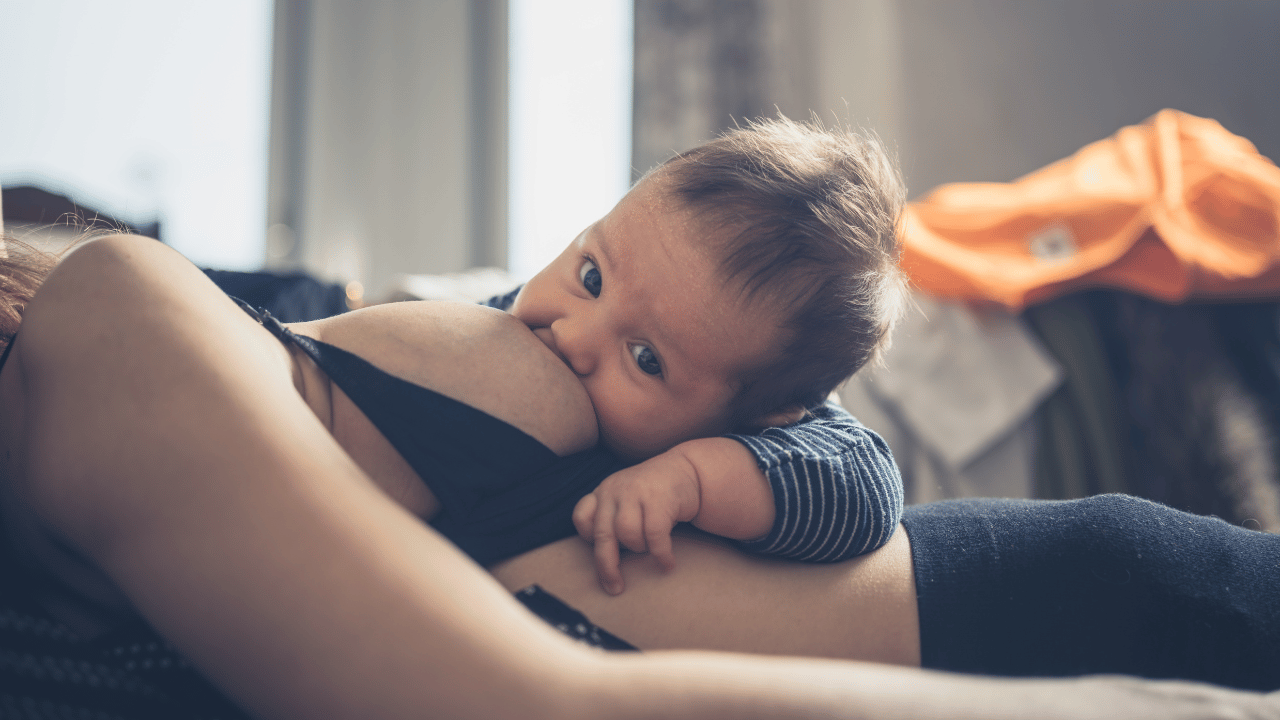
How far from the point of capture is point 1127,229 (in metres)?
1.38

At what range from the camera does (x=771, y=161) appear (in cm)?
69

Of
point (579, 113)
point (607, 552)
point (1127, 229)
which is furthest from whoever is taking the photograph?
point (579, 113)

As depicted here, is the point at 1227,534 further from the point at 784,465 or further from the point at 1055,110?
the point at 1055,110

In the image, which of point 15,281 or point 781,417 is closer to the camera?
point 15,281

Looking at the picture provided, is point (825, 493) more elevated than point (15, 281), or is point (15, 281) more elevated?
point (15, 281)

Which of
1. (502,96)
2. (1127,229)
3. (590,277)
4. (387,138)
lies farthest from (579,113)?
(590,277)

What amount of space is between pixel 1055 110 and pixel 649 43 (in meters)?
1.48

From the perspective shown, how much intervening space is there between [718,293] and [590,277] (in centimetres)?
12

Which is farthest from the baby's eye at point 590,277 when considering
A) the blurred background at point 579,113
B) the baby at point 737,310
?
the blurred background at point 579,113

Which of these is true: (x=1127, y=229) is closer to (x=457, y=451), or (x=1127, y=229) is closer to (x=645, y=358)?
(x=645, y=358)

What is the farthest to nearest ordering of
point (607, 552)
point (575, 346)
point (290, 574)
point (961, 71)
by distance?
point (961, 71)
point (575, 346)
point (607, 552)
point (290, 574)

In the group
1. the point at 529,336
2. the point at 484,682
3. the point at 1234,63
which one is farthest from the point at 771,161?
the point at 1234,63

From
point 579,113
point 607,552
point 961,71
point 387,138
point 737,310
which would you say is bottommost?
point 607,552

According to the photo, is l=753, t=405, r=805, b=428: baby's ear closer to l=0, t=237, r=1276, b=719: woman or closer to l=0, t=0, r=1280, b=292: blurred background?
l=0, t=237, r=1276, b=719: woman
